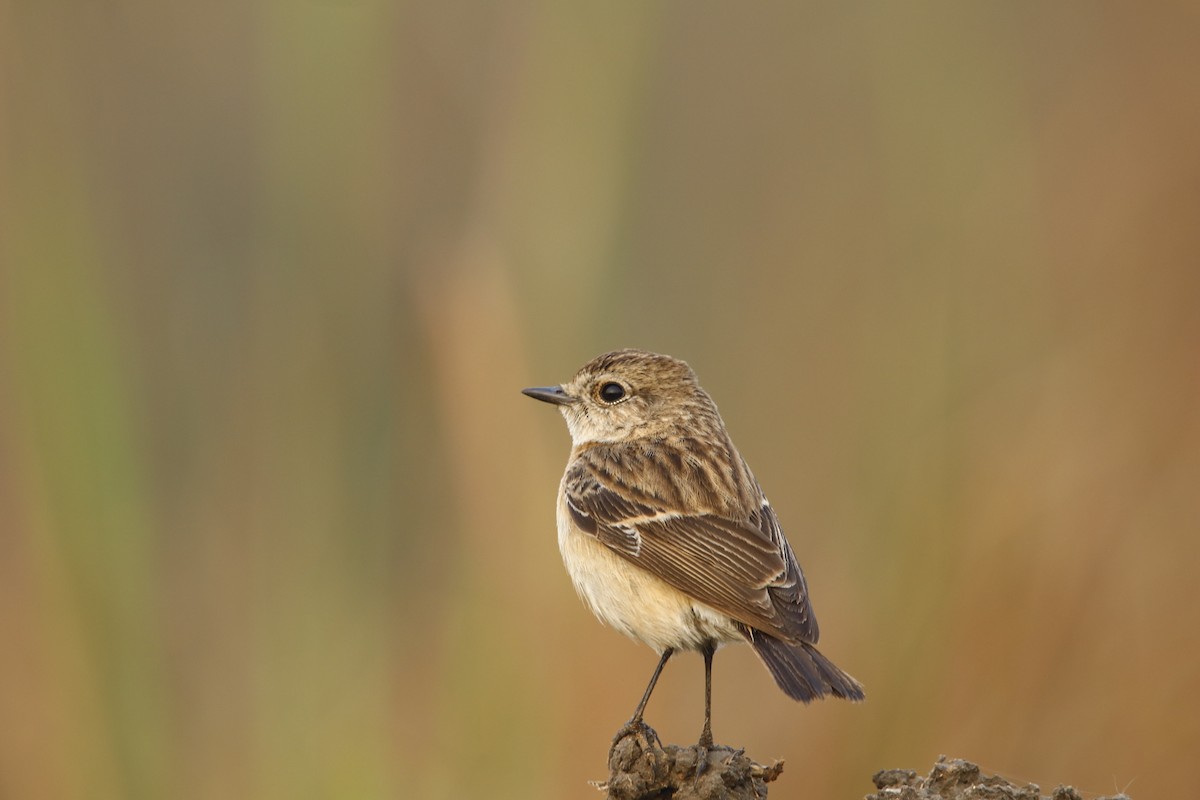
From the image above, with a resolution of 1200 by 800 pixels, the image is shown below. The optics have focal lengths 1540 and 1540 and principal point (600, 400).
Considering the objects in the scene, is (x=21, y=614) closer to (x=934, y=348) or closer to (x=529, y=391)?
(x=529, y=391)

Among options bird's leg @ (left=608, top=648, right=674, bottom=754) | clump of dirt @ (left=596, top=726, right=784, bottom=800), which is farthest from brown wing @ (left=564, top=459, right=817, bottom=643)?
clump of dirt @ (left=596, top=726, right=784, bottom=800)

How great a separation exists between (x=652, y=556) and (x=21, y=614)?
5.69ft

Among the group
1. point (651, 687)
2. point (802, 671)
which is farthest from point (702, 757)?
point (651, 687)

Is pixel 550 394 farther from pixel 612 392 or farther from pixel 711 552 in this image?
pixel 711 552

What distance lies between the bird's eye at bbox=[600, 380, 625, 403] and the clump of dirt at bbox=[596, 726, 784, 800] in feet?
6.45

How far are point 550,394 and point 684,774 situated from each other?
1811 mm

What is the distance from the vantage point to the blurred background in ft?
13.3

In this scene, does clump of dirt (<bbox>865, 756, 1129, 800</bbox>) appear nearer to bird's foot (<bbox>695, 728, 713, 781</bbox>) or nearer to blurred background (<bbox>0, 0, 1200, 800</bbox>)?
bird's foot (<bbox>695, 728, 713, 781</bbox>)

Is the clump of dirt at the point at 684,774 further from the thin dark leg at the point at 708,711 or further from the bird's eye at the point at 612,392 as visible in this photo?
the bird's eye at the point at 612,392

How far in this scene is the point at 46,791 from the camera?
4.09 m

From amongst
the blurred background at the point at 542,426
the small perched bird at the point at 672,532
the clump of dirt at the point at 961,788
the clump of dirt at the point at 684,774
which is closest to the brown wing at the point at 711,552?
the small perched bird at the point at 672,532

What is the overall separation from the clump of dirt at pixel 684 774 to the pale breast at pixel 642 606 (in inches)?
30.2

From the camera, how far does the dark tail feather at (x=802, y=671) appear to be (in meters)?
3.73

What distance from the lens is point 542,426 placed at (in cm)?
496
